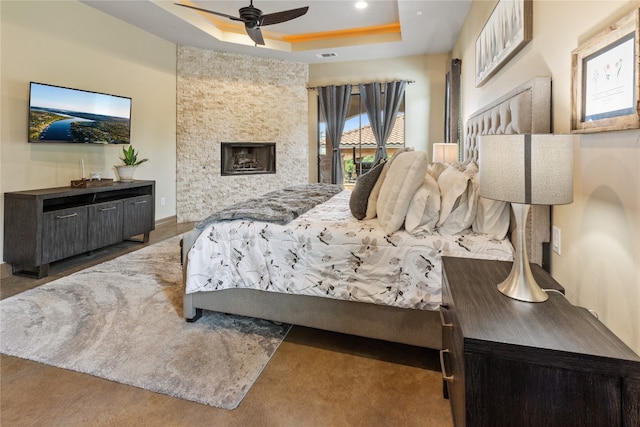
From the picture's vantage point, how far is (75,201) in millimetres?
3732

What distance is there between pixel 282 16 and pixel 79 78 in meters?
2.59

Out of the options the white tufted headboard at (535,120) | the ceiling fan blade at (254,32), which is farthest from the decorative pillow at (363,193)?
the ceiling fan blade at (254,32)

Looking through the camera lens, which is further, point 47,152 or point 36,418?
point 47,152

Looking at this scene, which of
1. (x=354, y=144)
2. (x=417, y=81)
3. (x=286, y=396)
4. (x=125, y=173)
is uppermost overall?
(x=417, y=81)

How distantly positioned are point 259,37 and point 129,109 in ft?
6.75

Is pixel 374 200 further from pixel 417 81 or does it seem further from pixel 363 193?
pixel 417 81

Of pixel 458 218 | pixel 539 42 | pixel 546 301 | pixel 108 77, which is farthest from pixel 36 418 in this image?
pixel 108 77

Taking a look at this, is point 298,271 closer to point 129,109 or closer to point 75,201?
point 75,201

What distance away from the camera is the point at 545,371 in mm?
832

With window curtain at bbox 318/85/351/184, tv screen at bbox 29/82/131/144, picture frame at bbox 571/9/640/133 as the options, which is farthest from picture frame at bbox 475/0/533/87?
tv screen at bbox 29/82/131/144

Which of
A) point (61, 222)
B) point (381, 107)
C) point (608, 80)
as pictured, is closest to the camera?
point (608, 80)

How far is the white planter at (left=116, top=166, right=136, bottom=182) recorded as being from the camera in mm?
4367

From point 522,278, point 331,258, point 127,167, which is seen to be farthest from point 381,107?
point 522,278

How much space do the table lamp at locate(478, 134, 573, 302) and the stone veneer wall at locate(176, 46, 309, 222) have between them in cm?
550
